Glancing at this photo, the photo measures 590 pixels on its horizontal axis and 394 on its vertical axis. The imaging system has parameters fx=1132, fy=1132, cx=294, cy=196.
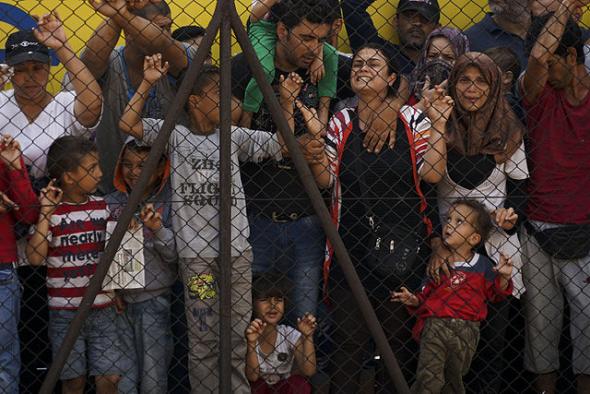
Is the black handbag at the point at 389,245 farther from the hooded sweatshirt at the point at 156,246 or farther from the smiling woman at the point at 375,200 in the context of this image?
the hooded sweatshirt at the point at 156,246

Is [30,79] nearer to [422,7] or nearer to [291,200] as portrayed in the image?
[291,200]

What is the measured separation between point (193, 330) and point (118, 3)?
139 centimetres

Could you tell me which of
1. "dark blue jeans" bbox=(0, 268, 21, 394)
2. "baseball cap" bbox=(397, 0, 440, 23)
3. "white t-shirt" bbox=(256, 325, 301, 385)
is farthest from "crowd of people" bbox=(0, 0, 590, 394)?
"baseball cap" bbox=(397, 0, 440, 23)

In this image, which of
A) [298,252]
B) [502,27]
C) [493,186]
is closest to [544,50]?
[493,186]

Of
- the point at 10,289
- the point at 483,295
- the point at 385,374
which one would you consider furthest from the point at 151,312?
the point at 483,295

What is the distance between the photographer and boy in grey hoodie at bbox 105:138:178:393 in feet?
15.7

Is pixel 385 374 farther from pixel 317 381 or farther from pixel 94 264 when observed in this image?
pixel 94 264

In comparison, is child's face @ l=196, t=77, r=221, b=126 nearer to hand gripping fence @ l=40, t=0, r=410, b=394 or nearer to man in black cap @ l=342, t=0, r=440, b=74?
hand gripping fence @ l=40, t=0, r=410, b=394

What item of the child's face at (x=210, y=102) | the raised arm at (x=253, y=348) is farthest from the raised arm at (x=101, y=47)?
the raised arm at (x=253, y=348)

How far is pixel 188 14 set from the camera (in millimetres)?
5277

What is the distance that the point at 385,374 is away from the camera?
16.3 ft

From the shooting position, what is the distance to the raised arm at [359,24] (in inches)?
210

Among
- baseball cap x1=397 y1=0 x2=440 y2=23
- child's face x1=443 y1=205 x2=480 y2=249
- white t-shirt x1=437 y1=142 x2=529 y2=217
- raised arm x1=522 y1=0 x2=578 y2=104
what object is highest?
baseball cap x1=397 y1=0 x2=440 y2=23

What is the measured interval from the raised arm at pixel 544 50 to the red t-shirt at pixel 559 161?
0.08 metres
